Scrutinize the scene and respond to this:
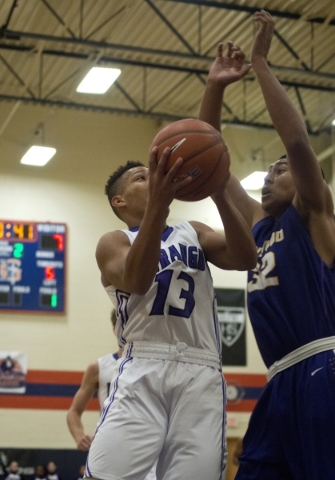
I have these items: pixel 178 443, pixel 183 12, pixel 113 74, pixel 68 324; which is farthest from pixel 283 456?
pixel 68 324

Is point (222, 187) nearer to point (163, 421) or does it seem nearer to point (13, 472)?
point (163, 421)

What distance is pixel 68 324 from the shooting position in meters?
16.2

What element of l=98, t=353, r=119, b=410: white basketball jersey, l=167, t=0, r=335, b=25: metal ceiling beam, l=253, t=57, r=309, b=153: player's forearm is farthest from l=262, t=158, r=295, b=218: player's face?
l=167, t=0, r=335, b=25: metal ceiling beam

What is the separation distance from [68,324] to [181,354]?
490 inches

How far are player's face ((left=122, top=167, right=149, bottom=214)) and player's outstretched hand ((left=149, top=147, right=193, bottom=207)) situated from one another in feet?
2.77

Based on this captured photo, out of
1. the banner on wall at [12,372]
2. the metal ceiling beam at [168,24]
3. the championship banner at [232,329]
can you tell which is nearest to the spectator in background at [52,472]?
the banner on wall at [12,372]

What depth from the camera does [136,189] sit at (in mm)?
4445

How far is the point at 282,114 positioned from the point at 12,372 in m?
12.5

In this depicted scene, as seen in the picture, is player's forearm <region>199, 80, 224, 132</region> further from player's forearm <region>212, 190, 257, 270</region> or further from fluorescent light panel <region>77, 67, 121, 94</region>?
fluorescent light panel <region>77, 67, 121, 94</region>

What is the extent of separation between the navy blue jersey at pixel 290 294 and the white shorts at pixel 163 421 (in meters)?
0.36

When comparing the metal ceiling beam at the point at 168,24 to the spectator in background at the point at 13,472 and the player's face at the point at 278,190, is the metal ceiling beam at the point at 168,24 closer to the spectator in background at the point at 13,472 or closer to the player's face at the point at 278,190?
the spectator in background at the point at 13,472

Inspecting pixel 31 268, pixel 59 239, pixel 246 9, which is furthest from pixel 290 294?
pixel 59 239

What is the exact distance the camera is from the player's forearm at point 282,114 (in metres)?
4.05

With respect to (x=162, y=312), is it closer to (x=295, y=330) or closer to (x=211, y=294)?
(x=211, y=294)
